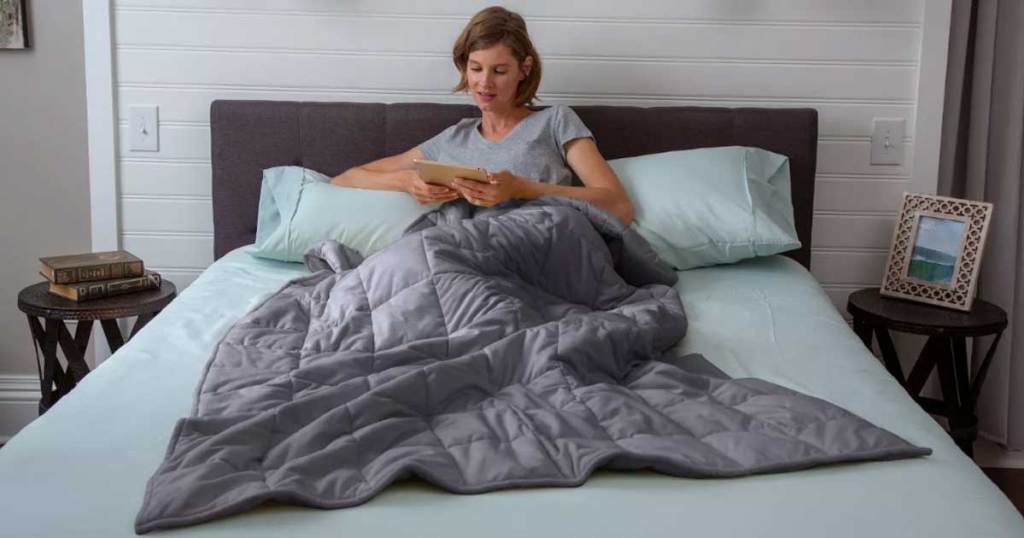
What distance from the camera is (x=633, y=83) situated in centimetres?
330

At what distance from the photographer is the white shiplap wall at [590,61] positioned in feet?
10.7

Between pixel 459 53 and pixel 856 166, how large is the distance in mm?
1157

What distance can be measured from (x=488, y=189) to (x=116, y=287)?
970 mm

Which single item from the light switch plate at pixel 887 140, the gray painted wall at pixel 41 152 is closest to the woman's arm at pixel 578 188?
the light switch plate at pixel 887 140

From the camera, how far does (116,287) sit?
2949 millimetres

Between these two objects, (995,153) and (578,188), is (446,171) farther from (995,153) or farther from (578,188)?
(995,153)

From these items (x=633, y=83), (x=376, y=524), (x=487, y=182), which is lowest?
(x=376, y=524)

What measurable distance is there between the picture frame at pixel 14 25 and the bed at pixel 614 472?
0.93m

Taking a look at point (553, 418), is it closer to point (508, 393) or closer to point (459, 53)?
point (508, 393)

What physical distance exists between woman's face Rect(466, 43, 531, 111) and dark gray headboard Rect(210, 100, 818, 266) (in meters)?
0.18

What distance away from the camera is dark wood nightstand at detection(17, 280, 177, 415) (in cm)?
285

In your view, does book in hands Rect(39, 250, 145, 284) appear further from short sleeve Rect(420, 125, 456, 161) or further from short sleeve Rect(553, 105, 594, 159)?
short sleeve Rect(553, 105, 594, 159)

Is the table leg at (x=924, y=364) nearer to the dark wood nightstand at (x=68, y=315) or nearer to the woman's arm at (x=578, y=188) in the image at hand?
the woman's arm at (x=578, y=188)

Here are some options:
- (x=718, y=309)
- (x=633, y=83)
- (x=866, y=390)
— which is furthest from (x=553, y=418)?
(x=633, y=83)
